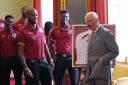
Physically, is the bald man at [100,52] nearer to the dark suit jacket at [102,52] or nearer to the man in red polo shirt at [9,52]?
the dark suit jacket at [102,52]

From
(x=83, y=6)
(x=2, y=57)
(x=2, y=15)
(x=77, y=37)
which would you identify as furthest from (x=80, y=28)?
(x=2, y=15)

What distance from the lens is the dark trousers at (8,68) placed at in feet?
18.4

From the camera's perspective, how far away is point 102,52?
430 centimetres

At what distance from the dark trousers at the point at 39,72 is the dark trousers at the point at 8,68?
37.2 inches

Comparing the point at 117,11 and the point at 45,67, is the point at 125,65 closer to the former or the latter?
the point at 117,11

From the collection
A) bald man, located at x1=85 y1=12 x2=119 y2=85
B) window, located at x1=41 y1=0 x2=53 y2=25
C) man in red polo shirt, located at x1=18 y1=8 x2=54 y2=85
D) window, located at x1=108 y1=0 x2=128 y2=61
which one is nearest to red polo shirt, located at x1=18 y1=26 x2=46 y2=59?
man in red polo shirt, located at x1=18 y1=8 x2=54 y2=85

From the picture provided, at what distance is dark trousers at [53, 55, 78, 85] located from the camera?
18.4 feet

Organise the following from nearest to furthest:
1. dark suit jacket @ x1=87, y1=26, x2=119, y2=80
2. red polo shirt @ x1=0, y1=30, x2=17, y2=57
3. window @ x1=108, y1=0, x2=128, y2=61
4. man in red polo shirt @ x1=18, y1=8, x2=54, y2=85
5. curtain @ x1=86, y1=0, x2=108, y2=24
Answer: dark suit jacket @ x1=87, y1=26, x2=119, y2=80, man in red polo shirt @ x1=18, y1=8, x2=54, y2=85, red polo shirt @ x1=0, y1=30, x2=17, y2=57, window @ x1=108, y1=0, x2=128, y2=61, curtain @ x1=86, y1=0, x2=108, y2=24

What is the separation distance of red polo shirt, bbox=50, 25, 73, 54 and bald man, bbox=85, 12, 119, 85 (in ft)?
4.28

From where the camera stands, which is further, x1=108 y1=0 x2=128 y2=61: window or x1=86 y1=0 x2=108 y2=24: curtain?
x1=86 y1=0 x2=108 y2=24: curtain

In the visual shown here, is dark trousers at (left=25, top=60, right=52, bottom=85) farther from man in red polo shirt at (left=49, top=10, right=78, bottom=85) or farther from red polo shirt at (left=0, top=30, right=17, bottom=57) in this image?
red polo shirt at (left=0, top=30, right=17, bottom=57)

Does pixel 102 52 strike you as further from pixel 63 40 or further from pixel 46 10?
pixel 46 10

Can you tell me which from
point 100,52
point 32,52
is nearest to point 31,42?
point 32,52

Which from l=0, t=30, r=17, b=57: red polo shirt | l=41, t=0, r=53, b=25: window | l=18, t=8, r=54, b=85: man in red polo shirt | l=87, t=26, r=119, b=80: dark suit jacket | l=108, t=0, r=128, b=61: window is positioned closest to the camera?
l=87, t=26, r=119, b=80: dark suit jacket
